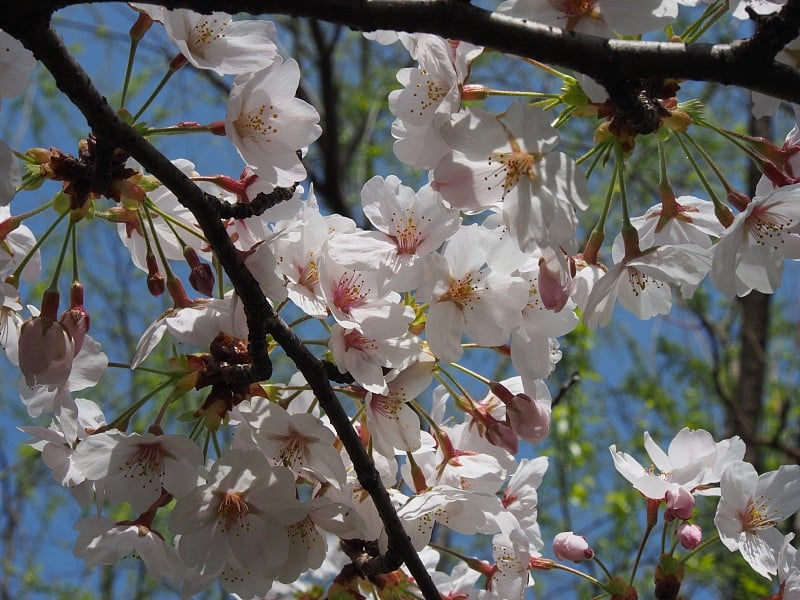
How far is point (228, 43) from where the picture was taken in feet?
5.55

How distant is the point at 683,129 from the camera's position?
4.97 feet

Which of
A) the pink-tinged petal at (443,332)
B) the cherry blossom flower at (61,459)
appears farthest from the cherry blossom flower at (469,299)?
the cherry blossom flower at (61,459)

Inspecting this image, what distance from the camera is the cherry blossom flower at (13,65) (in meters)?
1.48

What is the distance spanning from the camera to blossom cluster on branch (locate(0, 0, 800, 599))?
4.78 ft

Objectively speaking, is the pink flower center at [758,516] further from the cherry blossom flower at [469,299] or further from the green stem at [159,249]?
the green stem at [159,249]

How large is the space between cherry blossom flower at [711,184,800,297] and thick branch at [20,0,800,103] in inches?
16.0

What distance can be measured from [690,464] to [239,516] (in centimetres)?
114

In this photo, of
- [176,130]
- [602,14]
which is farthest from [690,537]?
[176,130]

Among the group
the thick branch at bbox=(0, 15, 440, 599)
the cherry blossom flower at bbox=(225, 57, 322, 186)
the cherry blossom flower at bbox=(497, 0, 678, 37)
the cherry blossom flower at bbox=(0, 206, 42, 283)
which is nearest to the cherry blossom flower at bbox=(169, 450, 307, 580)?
the thick branch at bbox=(0, 15, 440, 599)

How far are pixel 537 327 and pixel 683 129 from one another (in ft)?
1.52

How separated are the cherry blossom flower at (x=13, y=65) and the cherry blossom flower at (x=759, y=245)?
1271 millimetres

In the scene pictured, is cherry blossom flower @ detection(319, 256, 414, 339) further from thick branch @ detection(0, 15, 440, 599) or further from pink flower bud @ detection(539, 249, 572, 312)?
pink flower bud @ detection(539, 249, 572, 312)

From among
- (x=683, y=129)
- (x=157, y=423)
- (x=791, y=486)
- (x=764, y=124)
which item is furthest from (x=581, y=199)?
(x=764, y=124)

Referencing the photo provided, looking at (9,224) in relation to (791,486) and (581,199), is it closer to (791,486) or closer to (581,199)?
(581,199)
